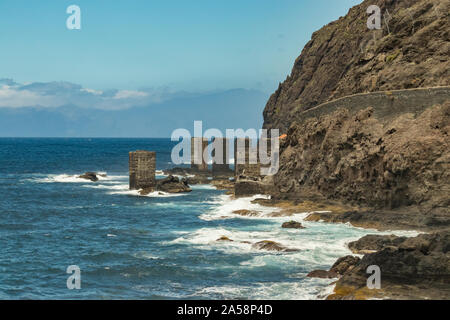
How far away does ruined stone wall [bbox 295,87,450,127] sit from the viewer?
31953mm

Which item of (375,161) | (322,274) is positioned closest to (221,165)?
(375,161)

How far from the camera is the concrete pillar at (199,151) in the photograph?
2916 inches

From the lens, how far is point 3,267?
82.9 ft

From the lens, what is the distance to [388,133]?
33469mm

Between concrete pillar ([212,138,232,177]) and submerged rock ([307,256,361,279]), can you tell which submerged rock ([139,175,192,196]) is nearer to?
concrete pillar ([212,138,232,177])

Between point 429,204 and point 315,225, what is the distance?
6.08m

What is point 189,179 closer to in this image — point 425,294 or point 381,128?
point 381,128

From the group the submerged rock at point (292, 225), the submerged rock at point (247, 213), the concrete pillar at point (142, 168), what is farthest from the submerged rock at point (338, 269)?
the concrete pillar at point (142, 168)

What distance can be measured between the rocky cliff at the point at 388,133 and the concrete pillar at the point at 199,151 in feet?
90.3

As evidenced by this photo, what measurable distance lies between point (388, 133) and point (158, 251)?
15.2m

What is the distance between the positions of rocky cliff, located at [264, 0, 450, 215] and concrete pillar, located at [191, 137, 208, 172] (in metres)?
27.5

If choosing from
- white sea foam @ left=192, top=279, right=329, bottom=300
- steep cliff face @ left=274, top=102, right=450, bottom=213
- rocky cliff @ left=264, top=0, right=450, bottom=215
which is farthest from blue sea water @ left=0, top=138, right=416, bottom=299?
rocky cliff @ left=264, top=0, right=450, bottom=215

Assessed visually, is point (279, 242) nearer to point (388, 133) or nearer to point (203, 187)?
point (388, 133)

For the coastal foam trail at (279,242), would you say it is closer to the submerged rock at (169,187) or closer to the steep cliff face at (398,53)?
the steep cliff face at (398,53)
